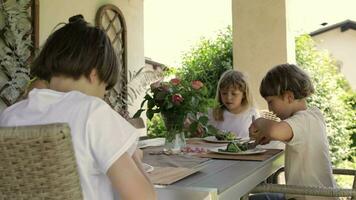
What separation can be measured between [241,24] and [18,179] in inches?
129

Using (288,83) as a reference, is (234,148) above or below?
below

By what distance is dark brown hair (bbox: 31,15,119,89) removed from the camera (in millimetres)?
848

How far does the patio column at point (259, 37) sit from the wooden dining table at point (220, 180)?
2109 millimetres

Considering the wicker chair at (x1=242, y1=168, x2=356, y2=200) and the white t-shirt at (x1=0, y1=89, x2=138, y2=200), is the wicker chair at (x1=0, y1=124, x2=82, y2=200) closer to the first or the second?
the white t-shirt at (x1=0, y1=89, x2=138, y2=200)

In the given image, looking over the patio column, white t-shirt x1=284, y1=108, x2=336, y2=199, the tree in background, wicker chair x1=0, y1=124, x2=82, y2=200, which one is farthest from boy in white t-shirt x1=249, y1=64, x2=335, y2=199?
the tree in background

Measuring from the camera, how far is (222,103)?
2857mm

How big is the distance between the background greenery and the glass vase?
2.33 meters

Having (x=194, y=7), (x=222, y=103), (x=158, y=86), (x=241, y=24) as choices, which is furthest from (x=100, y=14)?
(x=194, y=7)

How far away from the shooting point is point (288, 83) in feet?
5.44

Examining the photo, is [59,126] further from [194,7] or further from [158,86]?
[194,7]

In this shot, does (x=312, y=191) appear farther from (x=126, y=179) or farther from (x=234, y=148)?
(x=126, y=179)

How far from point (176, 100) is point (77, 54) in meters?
0.76

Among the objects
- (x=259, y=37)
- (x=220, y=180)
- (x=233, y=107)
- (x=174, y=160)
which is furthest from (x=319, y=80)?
(x=220, y=180)

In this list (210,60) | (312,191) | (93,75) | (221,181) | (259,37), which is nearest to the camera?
(93,75)
